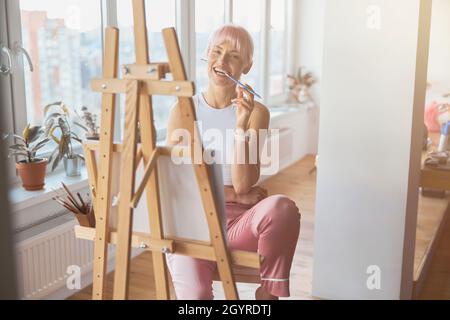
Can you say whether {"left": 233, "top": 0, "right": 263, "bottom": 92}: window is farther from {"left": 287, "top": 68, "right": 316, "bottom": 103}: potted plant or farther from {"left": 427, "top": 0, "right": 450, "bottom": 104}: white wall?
{"left": 427, "top": 0, "right": 450, "bottom": 104}: white wall

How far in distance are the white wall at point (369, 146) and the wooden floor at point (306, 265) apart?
316 mm

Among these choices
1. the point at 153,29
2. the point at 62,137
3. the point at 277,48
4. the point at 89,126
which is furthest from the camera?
the point at 277,48

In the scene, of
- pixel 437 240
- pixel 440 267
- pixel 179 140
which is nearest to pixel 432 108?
pixel 437 240

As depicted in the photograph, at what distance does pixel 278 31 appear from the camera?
5.82 m

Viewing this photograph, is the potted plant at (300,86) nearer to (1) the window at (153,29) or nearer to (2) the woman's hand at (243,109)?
(1) the window at (153,29)

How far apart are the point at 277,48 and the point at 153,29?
2676 mm

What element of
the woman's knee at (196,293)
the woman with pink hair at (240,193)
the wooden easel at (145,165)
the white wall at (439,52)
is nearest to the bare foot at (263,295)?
the woman with pink hair at (240,193)

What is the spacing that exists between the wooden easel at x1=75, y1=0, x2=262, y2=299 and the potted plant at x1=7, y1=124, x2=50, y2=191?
0.97m

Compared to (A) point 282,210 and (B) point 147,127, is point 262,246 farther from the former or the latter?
(B) point 147,127

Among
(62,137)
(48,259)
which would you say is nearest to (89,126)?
(62,137)

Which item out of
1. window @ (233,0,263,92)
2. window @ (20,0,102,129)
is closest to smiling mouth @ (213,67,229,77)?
window @ (20,0,102,129)

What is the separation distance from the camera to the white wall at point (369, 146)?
8.11 feet

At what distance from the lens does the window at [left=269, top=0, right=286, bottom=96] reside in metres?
5.61

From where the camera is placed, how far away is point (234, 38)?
190 cm
